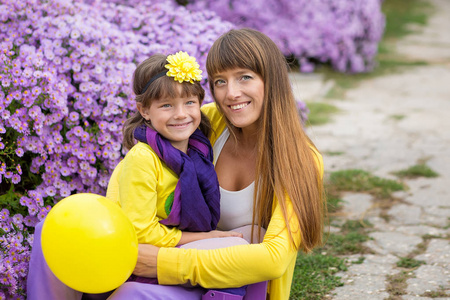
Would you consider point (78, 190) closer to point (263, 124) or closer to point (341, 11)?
point (263, 124)

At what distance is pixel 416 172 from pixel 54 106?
281 cm

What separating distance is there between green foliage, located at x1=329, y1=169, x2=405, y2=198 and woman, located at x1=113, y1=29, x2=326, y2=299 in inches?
67.7

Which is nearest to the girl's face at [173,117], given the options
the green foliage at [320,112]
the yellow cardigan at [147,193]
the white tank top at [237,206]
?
the yellow cardigan at [147,193]

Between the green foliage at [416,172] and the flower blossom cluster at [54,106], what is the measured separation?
191 centimetres

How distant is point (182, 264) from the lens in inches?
78.5

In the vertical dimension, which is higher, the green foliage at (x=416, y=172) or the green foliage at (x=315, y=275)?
the green foliage at (x=416, y=172)

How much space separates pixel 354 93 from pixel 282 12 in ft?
4.49

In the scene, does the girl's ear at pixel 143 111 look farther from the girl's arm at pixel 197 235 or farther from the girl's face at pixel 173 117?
the girl's arm at pixel 197 235

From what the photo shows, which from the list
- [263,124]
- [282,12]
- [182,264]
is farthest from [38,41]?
[282,12]

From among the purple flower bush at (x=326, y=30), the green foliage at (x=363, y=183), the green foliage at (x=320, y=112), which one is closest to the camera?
the green foliage at (x=363, y=183)

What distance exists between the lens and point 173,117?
219 centimetres

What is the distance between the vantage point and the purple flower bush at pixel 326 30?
→ 6.87 metres

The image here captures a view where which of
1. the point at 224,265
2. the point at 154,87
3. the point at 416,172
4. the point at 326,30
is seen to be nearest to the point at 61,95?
the point at 154,87

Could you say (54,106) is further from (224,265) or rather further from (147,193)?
(224,265)
